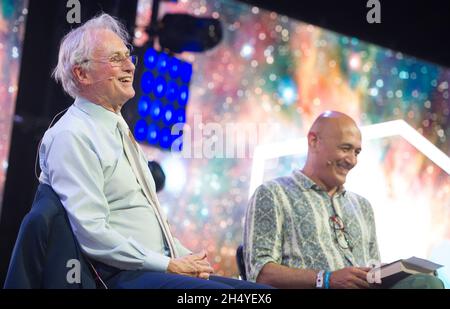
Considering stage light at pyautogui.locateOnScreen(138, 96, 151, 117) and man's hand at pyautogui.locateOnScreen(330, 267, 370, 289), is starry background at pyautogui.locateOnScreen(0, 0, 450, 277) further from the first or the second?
man's hand at pyautogui.locateOnScreen(330, 267, 370, 289)

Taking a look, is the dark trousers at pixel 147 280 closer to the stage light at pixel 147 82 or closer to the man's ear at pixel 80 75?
the man's ear at pixel 80 75

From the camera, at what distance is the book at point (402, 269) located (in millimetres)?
2695

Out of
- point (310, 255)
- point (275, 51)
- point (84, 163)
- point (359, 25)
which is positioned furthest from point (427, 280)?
point (275, 51)

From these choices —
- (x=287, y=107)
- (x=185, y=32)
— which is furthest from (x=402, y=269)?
(x=287, y=107)

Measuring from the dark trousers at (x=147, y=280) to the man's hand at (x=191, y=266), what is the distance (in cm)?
8

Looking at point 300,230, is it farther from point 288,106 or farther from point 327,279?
point 288,106

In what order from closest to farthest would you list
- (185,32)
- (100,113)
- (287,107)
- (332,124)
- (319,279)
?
(100,113) < (319,279) < (332,124) < (185,32) < (287,107)

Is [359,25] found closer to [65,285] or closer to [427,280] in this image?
[427,280]

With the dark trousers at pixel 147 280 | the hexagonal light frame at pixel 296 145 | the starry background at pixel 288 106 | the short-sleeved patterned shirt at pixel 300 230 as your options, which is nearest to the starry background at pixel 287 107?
the starry background at pixel 288 106

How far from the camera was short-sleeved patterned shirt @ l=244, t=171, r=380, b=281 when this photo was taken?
316cm

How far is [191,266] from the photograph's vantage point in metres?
2.46

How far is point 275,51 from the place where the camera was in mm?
6336

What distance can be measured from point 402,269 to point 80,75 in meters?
1.19
